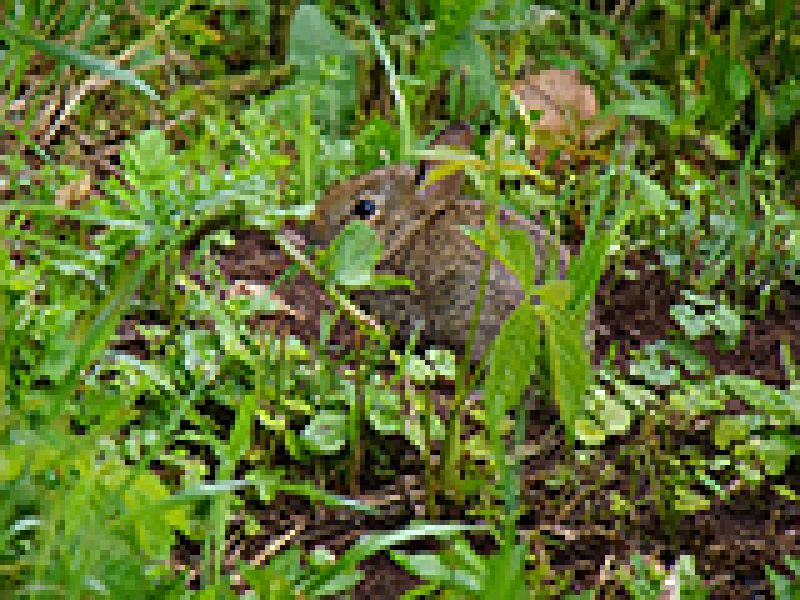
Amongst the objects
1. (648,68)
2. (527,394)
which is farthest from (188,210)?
(648,68)

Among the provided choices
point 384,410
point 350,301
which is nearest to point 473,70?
point 350,301

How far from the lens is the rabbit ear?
3.62m

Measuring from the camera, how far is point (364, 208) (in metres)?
3.72

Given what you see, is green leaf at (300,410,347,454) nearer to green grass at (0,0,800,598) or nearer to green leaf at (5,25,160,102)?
green grass at (0,0,800,598)

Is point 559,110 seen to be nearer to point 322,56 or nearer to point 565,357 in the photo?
point 322,56

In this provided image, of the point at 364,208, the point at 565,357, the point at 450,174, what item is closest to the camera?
the point at 565,357

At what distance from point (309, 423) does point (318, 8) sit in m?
2.11

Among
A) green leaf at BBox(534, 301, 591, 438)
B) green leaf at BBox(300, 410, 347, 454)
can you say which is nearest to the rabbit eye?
green leaf at BBox(300, 410, 347, 454)

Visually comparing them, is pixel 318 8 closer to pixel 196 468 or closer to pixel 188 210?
pixel 188 210

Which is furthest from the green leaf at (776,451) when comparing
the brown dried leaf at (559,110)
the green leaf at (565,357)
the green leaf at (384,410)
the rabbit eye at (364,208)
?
the brown dried leaf at (559,110)

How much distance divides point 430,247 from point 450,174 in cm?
24

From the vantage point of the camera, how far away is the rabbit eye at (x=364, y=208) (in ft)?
12.2

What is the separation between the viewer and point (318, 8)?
455 cm

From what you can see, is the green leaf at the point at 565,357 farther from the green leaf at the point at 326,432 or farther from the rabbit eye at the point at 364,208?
the rabbit eye at the point at 364,208
